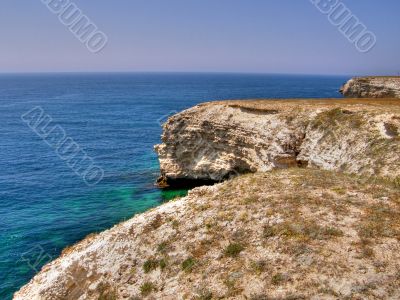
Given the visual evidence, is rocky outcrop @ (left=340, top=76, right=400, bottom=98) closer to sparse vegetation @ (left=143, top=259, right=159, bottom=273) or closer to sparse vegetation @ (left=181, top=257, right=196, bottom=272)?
sparse vegetation @ (left=181, top=257, right=196, bottom=272)

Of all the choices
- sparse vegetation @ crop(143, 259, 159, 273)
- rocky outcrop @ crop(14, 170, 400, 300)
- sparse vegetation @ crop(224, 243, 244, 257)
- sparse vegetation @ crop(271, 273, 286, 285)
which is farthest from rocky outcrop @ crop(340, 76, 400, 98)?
sparse vegetation @ crop(143, 259, 159, 273)

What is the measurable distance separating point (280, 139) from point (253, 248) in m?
22.9

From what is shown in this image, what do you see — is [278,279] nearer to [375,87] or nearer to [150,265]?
[150,265]

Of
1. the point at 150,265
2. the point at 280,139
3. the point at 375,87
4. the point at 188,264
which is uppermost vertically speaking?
the point at 280,139

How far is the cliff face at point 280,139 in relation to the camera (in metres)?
30.8

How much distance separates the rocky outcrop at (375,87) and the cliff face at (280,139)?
46.7m

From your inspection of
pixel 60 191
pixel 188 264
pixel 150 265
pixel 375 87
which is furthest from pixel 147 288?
pixel 375 87

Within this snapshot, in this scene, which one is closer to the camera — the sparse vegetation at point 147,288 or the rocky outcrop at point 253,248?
the rocky outcrop at point 253,248

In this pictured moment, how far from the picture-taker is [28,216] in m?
40.0

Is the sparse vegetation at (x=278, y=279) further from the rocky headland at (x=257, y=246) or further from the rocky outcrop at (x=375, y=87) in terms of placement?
the rocky outcrop at (x=375, y=87)

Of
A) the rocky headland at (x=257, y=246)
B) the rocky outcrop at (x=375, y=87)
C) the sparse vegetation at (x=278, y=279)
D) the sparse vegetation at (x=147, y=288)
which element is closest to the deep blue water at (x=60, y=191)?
the rocky headland at (x=257, y=246)

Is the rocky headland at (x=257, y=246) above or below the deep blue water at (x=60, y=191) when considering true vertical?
above

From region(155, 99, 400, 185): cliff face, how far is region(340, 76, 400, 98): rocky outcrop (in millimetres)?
46692

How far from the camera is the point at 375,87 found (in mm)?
90375
